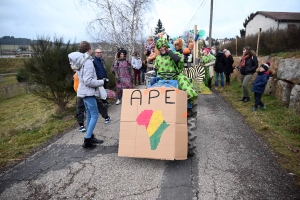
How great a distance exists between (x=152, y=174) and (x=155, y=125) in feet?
2.34

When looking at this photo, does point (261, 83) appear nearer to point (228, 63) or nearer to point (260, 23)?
point (228, 63)

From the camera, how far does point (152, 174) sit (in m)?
3.24

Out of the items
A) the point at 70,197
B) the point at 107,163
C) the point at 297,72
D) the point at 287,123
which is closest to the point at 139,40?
the point at 297,72

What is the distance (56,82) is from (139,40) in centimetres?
726

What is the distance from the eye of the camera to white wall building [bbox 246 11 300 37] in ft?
88.3

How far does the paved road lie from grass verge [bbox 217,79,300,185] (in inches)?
7.7

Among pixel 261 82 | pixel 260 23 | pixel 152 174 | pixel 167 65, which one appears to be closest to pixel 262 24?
pixel 260 23

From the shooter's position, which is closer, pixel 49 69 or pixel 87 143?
pixel 87 143

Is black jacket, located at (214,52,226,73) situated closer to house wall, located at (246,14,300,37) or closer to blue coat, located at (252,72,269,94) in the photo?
blue coat, located at (252,72,269,94)

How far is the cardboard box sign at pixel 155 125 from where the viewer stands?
3.28 m

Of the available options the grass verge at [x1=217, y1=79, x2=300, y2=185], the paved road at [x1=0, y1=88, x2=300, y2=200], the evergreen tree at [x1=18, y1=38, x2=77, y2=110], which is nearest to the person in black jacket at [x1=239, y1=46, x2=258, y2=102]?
the grass verge at [x1=217, y1=79, x2=300, y2=185]

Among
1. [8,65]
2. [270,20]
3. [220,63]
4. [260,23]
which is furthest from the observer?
[8,65]

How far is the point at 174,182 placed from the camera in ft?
9.89

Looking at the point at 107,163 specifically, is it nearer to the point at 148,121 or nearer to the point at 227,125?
the point at 148,121
